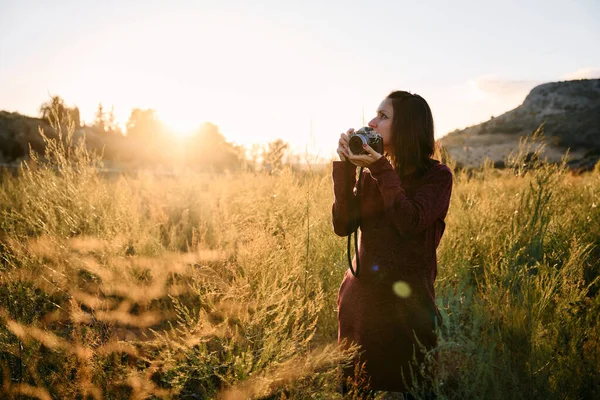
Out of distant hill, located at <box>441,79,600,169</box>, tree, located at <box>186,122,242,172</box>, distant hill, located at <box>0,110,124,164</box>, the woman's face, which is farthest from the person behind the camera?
distant hill, located at <box>441,79,600,169</box>

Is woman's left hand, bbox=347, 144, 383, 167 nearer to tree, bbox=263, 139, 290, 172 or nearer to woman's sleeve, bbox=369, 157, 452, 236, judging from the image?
woman's sleeve, bbox=369, 157, 452, 236

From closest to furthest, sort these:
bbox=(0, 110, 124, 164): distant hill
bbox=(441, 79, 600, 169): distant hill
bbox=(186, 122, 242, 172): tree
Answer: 1. bbox=(0, 110, 124, 164): distant hill
2. bbox=(186, 122, 242, 172): tree
3. bbox=(441, 79, 600, 169): distant hill

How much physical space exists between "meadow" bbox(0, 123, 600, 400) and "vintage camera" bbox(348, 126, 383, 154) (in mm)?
801

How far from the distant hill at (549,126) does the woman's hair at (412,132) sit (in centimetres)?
2588

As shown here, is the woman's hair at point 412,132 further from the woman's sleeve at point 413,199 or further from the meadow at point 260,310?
the meadow at point 260,310

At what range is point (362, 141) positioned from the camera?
A: 149cm

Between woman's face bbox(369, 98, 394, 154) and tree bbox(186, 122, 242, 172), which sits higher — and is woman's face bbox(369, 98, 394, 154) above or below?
below

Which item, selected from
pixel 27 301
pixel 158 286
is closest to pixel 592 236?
pixel 158 286

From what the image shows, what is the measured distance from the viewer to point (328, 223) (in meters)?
3.43

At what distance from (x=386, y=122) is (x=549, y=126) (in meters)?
40.1

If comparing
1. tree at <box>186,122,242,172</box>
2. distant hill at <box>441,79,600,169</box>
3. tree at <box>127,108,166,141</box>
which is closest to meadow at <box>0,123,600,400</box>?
tree at <box>186,122,242,172</box>

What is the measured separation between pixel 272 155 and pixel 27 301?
2396mm

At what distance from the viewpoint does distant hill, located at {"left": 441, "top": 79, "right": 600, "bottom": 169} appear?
94.2ft

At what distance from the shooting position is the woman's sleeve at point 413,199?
1.38m
